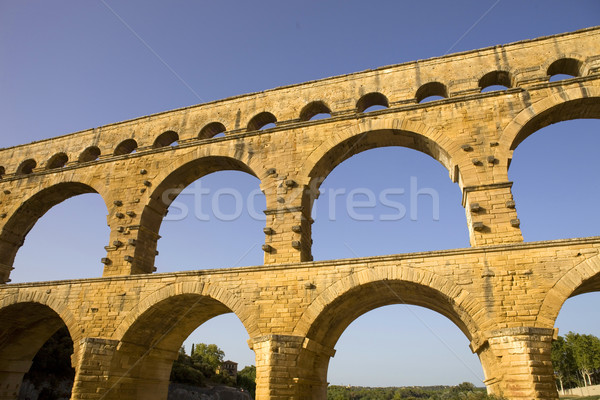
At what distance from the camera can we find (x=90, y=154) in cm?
1446

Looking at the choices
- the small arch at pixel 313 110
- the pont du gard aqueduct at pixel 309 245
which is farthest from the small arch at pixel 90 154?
the small arch at pixel 313 110

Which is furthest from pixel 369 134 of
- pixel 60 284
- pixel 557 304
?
pixel 60 284

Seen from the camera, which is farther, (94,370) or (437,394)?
(437,394)

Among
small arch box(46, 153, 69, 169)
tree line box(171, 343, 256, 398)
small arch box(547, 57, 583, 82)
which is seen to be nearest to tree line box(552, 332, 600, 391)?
tree line box(171, 343, 256, 398)

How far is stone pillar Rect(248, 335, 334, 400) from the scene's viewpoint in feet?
27.2

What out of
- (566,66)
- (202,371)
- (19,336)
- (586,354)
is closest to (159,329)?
(19,336)

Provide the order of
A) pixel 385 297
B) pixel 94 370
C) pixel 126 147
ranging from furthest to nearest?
pixel 126 147
pixel 385 297
pixel 94 370

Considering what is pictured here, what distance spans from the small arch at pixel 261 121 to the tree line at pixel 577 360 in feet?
123

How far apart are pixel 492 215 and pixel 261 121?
276 inches

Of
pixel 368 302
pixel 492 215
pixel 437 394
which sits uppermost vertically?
pixel 492 215

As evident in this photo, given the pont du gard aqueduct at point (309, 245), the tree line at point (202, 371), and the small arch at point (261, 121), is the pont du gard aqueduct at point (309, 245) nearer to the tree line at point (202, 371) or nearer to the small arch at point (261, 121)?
the small arch at point (261, 121)

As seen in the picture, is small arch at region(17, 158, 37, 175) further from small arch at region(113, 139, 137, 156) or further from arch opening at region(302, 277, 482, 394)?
arch opening at region(302, 277, 482, 394)

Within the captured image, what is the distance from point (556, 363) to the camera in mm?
41062

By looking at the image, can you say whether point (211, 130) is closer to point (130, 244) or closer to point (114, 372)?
point (130, 244)
